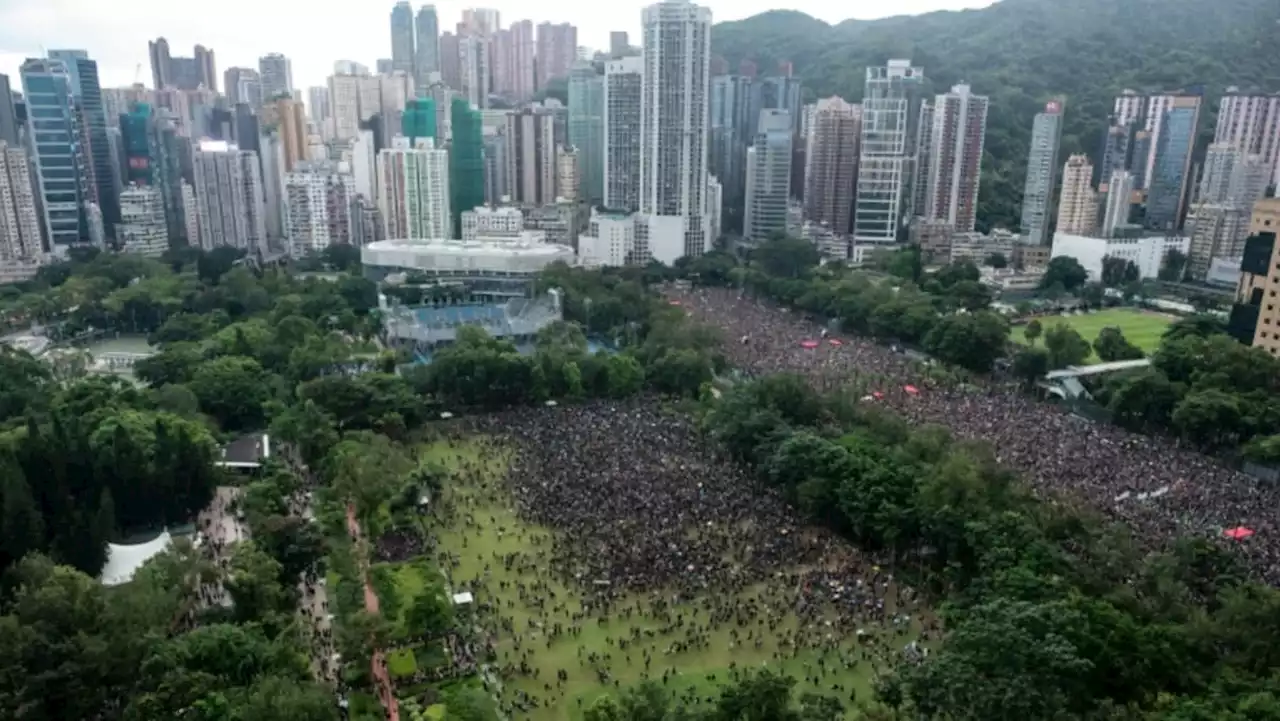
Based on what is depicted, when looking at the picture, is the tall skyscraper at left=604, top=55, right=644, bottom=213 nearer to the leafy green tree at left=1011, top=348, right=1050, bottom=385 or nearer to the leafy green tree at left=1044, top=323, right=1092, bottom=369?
the leafy green tree at left=1044, top=323, right=1092, bottom=369

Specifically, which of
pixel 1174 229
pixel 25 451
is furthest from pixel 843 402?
pixel 1174 229

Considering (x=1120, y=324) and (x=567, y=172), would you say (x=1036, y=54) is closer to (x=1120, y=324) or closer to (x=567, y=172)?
(x=567, y=172)

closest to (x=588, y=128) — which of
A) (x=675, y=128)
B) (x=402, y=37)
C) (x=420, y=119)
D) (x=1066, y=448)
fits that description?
(x=420, y=119)

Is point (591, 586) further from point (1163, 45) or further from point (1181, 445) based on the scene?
point (1163, 45)

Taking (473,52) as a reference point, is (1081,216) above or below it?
below

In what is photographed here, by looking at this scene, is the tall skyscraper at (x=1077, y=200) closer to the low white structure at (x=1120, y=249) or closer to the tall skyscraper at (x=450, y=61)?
the low white structure at (x=1120, y=249)

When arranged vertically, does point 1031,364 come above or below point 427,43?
below

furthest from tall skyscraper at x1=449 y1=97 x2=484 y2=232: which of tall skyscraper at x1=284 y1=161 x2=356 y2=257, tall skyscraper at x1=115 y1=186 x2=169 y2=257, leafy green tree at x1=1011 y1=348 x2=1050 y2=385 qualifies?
leafy green tree at x1=1011 y1=348 x2=1050 y2=385
